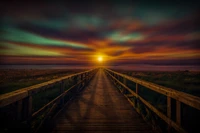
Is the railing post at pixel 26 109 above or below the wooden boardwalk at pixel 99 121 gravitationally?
above

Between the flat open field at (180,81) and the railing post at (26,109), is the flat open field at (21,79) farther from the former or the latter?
the flat open field at (180,81)

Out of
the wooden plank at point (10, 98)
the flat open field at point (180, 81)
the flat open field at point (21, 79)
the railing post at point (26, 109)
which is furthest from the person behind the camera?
the flat open field at point (21, 79)

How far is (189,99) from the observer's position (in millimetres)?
1782

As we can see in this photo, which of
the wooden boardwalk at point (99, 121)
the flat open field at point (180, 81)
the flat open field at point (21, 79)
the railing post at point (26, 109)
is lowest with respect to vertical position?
the flat open field at point (21, 79)

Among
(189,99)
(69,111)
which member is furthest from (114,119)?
(189,99)

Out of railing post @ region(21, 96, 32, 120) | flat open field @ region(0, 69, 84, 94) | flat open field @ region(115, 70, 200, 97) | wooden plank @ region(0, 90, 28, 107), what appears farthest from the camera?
flat open field @ region(0, 69, 84, 94)

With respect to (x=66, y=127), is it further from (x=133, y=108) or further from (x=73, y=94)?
(x=73, y=94)

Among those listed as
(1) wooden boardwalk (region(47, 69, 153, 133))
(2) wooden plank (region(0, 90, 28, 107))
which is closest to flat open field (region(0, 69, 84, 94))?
(1) wooden boardwalk (region(47, 69, 153, 133))

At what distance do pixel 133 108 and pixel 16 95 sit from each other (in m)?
3.86

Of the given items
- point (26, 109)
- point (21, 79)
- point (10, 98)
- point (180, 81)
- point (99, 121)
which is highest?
point (10, 98)

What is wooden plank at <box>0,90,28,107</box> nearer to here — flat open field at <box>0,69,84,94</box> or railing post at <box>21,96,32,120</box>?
railing post at <box>21,96,32,120</box>

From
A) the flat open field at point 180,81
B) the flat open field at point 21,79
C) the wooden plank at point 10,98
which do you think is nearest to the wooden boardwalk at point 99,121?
the wooden plank at point 10,98

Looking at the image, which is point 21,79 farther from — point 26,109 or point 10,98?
point 10,98

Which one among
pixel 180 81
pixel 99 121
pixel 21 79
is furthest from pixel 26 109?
pixel 21 79
